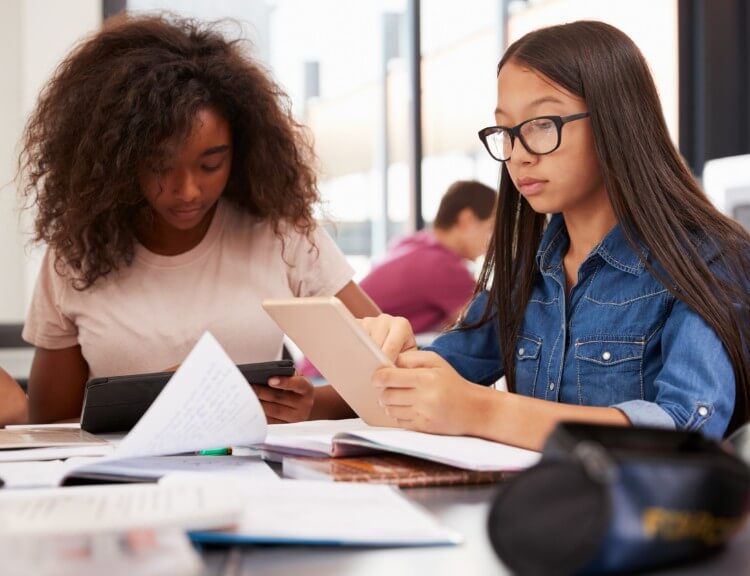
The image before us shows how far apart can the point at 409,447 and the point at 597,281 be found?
48cm

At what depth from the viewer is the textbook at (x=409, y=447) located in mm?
858

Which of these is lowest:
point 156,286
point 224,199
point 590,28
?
point 156,286

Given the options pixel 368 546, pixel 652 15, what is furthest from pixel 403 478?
pixel 652 15

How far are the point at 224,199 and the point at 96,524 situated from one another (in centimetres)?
121

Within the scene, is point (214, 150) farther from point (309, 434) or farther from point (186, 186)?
point (309, 434)

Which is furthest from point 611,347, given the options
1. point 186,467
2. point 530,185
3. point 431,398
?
point 186,467

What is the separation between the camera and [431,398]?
98 centimetres

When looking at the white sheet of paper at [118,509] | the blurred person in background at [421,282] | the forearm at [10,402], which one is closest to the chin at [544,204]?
the white sheet of paper at [118,509]

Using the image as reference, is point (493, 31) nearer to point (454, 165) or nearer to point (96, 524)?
point (454, 165)

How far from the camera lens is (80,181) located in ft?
5.09

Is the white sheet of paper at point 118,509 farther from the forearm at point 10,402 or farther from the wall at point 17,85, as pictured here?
the wall at point 17,85

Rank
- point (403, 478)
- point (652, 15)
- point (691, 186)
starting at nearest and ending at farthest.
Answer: point (403, 478)
point (691, 186)
point (652, 15)

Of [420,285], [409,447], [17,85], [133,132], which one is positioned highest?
[17,85]

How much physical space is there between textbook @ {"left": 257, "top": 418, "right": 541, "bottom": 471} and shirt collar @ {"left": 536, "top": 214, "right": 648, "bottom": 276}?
1.17 feet
